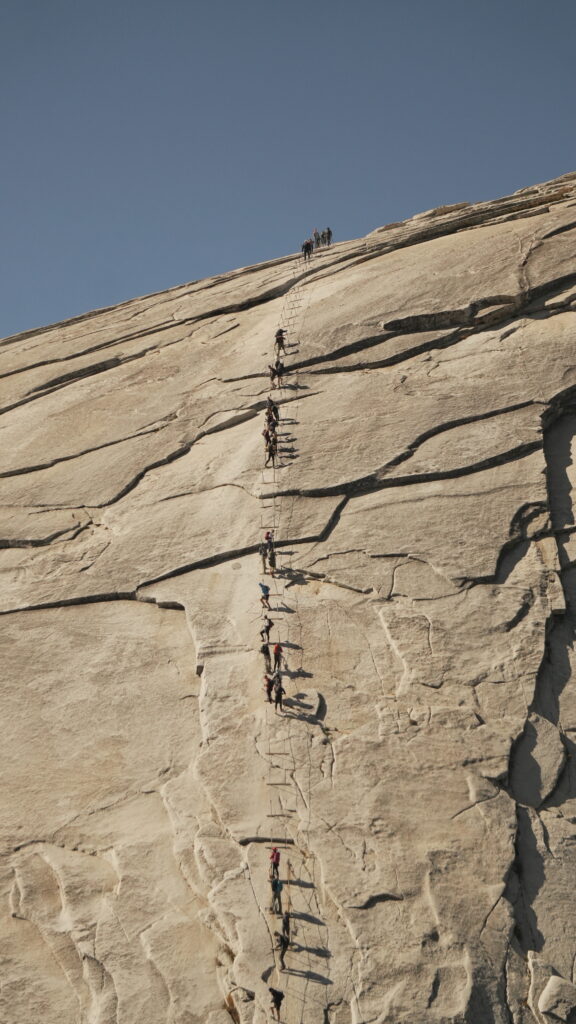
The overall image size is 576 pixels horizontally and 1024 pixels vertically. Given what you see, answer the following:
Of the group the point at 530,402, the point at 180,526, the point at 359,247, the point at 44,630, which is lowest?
the point at 44,630

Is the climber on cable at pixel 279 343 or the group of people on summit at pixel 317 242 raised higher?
the group of people on summit at pixel 317 242

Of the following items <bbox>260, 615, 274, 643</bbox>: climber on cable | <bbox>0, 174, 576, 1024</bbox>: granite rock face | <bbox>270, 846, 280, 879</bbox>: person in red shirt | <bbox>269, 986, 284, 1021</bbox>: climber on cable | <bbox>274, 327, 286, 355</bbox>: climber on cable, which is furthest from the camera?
<bbox>274, 327, 286, 355</bbox>: climber on cable

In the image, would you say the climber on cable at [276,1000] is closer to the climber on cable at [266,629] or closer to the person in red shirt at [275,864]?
the person in red shirt at [275,864]

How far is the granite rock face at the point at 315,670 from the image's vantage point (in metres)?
12.6

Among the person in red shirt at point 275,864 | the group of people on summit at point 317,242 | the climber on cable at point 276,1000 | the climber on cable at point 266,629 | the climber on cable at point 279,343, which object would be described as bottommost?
the climber on cable at point 276,1000

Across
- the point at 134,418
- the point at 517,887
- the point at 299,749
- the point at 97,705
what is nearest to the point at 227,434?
the point at 134,418

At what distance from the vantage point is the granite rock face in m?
12.6

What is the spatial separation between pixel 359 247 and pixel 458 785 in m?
21.7

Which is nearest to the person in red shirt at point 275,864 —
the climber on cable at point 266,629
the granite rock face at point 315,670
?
the granite rock face at point 315,670

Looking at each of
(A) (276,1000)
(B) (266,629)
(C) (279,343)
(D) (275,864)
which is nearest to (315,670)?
(B) (266,629)

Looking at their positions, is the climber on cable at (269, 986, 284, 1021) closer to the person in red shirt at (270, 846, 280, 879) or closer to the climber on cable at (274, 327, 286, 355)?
the person in red shirt at (270, 846, 280, 879)

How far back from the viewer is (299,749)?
1484 centimetres

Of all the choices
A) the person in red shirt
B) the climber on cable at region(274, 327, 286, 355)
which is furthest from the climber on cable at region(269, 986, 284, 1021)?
the climber on cable at region(274, 327, 286, 355)

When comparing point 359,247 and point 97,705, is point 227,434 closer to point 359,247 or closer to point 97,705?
point 97,705
